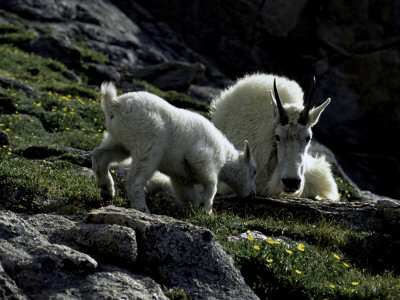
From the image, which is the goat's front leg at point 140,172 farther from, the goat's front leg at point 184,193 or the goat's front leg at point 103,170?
the goat's front leg at point 184,193

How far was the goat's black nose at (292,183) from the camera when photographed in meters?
7.07

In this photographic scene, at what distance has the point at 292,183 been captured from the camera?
23.2 feet

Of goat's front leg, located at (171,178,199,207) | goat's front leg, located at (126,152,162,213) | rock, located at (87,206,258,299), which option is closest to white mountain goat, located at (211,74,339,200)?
goat's front leg, located at (171,178,199,207)

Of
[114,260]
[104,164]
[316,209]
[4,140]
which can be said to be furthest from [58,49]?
[114,260]

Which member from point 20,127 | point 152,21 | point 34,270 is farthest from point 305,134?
point 152,21

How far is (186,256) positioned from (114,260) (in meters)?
0.64

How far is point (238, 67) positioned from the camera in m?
31.3

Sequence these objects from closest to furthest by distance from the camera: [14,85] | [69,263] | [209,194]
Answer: [69,263], [209,194], [14,85]

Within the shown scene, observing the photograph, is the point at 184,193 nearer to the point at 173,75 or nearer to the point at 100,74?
the point at 100,74

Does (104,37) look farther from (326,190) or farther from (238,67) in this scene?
(326,190)

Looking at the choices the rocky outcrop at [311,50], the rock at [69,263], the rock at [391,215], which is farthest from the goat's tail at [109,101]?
the rocky outcrop at [311,50]

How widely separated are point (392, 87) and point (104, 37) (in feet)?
54.9

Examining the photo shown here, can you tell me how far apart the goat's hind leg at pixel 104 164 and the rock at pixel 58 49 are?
16092 millimetres

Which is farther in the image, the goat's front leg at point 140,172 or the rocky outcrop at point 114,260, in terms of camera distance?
the goat's front leg at point 140,172
